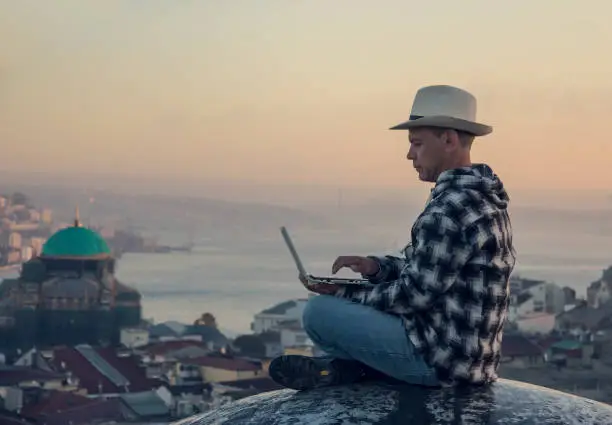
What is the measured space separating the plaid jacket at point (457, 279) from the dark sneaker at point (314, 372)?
16 cm

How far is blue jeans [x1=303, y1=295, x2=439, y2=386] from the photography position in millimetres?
2812

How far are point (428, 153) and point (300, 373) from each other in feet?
1.82

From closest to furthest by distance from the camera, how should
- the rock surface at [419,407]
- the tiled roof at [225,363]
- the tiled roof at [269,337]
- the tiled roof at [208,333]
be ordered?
the rock surface at [419,407] < the tiled roof at [225,363] < the tiled roof at [269,337] < the tiled roof at [208,333]

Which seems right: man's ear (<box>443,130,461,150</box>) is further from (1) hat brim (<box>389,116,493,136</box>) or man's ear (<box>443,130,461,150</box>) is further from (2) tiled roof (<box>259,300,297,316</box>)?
(2) tiled roof (<box>259,300,297,316</box>)

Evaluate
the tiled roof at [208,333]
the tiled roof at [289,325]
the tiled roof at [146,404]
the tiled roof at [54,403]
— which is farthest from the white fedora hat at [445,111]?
the tiled roof at [208,333]

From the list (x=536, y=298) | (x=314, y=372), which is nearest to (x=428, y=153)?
(x=314, y=372)

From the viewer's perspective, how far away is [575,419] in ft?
9.00

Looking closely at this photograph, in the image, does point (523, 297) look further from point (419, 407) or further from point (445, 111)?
point (419, 407)

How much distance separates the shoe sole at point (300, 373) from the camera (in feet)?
9.48

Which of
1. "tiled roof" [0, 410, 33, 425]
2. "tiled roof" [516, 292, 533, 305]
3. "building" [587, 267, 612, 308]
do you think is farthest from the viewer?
"building" [587, 267, 612, 308]

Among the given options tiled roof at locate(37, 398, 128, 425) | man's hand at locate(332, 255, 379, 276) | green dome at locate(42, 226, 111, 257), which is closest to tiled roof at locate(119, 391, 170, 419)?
tiled roof at locate(37, 398, 128, 425)

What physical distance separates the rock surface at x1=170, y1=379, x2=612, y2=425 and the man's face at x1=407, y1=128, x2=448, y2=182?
471mm

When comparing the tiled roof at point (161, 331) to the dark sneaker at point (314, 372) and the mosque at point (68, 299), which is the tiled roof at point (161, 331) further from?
the dark sneaker at point (314, 372)

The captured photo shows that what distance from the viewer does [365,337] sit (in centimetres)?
286
